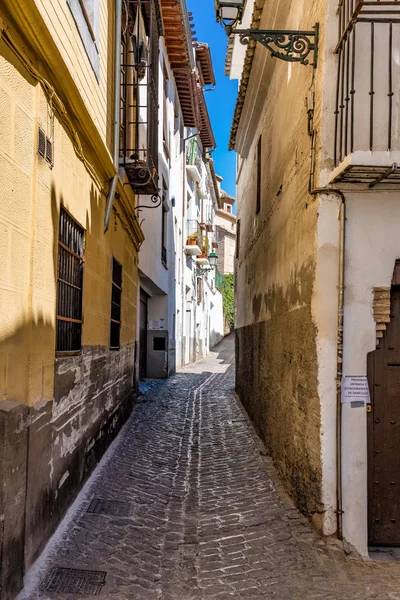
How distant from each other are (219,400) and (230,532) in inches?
322

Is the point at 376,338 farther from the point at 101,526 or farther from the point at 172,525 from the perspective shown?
the point at 101,526

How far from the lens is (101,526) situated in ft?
15.7

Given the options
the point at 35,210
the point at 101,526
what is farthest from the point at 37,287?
the point at 101,526

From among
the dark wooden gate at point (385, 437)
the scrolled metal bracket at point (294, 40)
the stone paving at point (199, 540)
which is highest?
the scrolled metal bracket at point (294, 40)

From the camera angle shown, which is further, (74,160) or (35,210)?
(74,160)

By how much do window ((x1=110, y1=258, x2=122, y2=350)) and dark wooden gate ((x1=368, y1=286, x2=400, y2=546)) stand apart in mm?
4228

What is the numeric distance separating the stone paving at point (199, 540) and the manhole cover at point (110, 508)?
0.03m

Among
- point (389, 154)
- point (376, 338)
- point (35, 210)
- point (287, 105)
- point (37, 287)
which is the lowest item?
point (376, 338)

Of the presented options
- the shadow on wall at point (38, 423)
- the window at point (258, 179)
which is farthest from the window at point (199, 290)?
the shadow on wall at point (38, 423)

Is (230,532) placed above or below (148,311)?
below

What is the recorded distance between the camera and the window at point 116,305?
8.15 metres

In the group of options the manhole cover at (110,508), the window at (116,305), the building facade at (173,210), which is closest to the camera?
the manhole cover at (110,508)

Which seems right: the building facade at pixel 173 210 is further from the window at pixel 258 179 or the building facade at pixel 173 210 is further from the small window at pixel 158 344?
the window at pixel 258 179

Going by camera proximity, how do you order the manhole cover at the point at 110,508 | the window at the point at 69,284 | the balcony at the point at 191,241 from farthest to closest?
the balcony at the point at 191,241, the manhole cover at the point at 110,508, the window at the point at 69,284
